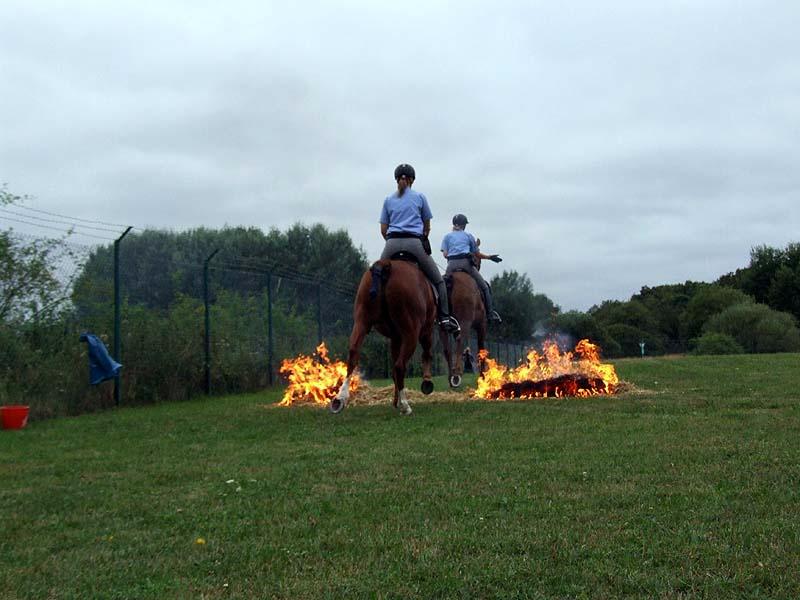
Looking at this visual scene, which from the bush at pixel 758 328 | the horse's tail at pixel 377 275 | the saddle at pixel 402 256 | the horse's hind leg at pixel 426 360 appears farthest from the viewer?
the bush at pixel 758 328

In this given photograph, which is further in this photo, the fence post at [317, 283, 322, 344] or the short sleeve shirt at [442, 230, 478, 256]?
the fence post at [317, 283, 322, 344]


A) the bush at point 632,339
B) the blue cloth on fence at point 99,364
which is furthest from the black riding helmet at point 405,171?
the bush at point 632,339

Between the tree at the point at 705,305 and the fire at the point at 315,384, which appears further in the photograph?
the tree at the point at 705,305

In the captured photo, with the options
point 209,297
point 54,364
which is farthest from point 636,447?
point 209,297

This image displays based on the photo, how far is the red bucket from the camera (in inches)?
395

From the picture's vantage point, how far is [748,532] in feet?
12.9

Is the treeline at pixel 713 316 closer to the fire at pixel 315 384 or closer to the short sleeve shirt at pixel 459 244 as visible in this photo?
the short sleeve shirt at pixel 459 244

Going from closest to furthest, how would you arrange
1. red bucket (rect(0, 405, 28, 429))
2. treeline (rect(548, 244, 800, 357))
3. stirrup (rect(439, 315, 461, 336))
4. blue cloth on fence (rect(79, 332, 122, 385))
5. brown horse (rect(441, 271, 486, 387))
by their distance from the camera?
red bucket (rect(0, 405, 28, 429)), stirrup (rect(439, 315, 461, 336)), blue cloth on fence (rect(79, 332, 122, 385)), brown horse (rect(441, 271, 486, 387)), treeline (rect(548, 244, 800, 357))

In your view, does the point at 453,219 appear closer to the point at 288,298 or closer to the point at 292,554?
the point at 288,298

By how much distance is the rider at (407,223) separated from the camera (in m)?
10.6

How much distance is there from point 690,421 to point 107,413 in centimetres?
831

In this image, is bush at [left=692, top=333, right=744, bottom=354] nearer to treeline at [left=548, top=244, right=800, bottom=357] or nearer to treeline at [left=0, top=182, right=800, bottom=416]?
treeline at [left=548, top=244, right=800, bottom=357]

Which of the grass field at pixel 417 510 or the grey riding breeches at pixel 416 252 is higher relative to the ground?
the grey riding breeches at pixel 416 252

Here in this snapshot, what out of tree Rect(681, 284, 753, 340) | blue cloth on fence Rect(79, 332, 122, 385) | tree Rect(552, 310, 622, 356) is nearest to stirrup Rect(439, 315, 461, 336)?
blue cloth on fence Rect(79, 332, 122, 385)
